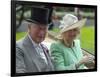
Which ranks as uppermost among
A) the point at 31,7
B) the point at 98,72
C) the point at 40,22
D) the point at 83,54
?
the point at 31,7

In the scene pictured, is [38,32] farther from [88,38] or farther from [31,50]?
[88,38]

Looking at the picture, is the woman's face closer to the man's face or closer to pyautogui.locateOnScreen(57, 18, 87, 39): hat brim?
pyautogui.locateOnScreen(57, 18, 87, 39): hat brim

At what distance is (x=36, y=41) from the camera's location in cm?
264

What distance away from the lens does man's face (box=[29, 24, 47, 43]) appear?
262 cm

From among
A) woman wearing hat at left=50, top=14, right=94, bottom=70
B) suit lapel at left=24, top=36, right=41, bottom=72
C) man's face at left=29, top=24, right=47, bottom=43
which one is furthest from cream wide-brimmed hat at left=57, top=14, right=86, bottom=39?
suit lapel at left=24, top=36, right=41, bottom=72

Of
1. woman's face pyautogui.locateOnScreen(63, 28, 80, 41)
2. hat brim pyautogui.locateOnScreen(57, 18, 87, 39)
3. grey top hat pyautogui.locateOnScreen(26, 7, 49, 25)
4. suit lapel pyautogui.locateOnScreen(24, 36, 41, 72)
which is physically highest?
grey top hat pyautogui.locateOnScreen(26, 7, 49, 25)

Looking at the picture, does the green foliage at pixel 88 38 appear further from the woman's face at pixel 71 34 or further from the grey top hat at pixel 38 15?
the grey top hat at pixel 38 15

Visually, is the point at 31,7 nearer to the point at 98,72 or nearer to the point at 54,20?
the point at 54,20

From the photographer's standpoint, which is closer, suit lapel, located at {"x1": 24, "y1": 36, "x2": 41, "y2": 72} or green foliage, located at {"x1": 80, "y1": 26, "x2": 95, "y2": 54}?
suit lapel, located at {"x1": 24, "y1": 36, "x2": 41, "y2": 72}

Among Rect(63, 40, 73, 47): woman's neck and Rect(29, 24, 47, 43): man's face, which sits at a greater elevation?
Rect(29, 24, 47, 43): man's face

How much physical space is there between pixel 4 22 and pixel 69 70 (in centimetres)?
90

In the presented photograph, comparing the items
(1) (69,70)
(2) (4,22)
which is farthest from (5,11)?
(1) (69,70)

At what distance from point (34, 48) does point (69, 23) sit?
49 cm

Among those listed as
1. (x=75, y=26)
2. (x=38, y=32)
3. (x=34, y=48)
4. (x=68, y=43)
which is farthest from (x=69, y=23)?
(x=34, y=48)
